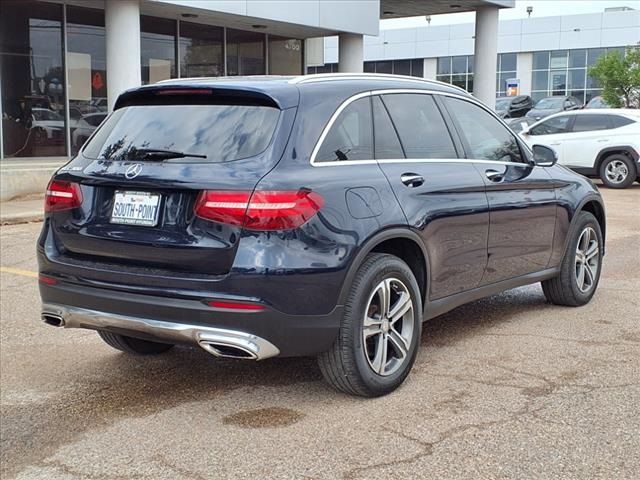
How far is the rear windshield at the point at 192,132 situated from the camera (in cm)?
418

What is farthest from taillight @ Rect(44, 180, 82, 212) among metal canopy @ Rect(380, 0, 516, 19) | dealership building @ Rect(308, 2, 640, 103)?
dealership building @ Rect(308, 2, 640, 103)

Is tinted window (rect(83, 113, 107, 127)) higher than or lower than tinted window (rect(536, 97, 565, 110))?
lower

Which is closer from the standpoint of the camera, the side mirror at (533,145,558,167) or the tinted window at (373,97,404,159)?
the tinted window at (373,97,404,159)

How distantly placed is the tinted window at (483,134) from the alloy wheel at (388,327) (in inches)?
53.6

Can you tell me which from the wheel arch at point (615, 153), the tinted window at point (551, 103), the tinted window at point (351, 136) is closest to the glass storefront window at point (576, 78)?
the tinted window at point (551, 103)

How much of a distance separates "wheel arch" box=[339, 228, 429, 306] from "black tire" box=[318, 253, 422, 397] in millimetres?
80

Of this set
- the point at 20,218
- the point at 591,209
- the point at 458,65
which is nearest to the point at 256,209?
the point at 591,209

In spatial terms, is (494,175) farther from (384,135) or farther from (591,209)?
(591,209)

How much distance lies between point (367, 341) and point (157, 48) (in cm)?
1692

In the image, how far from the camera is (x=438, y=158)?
16.8ft

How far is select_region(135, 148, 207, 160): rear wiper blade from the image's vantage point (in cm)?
422

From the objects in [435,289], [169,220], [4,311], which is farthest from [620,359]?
[4,311]

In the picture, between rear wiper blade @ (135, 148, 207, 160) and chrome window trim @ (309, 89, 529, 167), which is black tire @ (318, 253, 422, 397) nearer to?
chrome window trim @ (309, 89, 529, 167)

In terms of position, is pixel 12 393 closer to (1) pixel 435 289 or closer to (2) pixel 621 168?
(1) pixel 435 289
